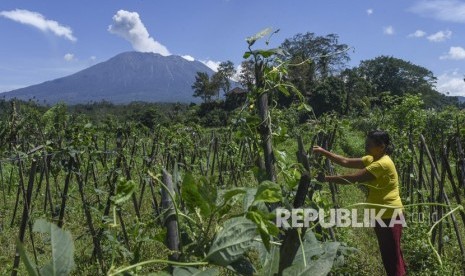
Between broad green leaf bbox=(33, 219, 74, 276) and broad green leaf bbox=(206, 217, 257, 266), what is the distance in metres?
0.21

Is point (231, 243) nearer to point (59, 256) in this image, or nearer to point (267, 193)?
point (267, 193)

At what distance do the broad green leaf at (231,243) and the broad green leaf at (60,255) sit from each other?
0.21 m

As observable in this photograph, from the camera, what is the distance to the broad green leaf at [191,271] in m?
0.61

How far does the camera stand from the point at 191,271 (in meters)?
0.62

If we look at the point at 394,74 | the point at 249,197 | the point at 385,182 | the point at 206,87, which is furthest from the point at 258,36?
the point at 394,74

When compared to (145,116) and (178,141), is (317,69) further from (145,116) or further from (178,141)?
(178,141)

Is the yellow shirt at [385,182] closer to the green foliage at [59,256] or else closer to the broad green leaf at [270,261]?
the broad green leaf at [270,261]

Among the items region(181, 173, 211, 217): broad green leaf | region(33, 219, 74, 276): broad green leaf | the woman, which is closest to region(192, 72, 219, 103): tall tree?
the woman

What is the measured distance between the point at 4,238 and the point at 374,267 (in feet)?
13.0

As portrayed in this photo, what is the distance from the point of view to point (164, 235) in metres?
0.83

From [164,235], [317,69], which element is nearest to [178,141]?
[164,235]

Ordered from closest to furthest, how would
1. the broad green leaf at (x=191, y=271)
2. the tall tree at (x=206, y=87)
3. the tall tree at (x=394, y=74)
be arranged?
the broad green leaf at (x=191, y=271), the tall tree at (x=206, y=87), the tall tree at (x=394, y=74)

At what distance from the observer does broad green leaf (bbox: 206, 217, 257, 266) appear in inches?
24.9

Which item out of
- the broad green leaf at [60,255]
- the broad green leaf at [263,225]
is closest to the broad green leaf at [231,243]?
the broad green leaf at [263,225]
